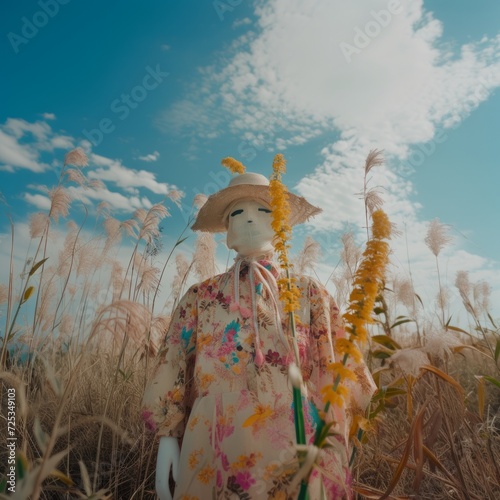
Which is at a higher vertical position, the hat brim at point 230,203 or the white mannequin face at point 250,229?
the hat brim at point 230,203

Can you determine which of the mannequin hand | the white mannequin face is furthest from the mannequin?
the mannequin hand

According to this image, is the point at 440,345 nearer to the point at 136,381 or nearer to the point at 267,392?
the point at 267,392

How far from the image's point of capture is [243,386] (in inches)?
70.1

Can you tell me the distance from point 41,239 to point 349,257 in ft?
8.05

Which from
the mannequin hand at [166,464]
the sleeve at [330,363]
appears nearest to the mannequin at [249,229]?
the sleeve at [330,363]

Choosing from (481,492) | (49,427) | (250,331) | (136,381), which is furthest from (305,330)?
(49,427)

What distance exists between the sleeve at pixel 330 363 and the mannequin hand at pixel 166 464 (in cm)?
69

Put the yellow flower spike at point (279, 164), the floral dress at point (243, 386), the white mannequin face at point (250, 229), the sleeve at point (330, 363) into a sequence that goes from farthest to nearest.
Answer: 1. the white mannequin face at point (250, 229)
2. the sleeve at point (330, 363)
3. the floral dress at point (243, 386)
4. the yellow flower spike at point (279, 164)

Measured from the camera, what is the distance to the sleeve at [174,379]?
6.15 feet

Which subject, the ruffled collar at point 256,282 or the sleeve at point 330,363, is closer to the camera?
the sleeve at point 330,363

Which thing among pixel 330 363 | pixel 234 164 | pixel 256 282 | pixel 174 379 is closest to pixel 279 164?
pixel 234 164

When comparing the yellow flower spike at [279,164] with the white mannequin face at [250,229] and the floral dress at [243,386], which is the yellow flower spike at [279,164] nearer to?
the floral dress at [243,386]

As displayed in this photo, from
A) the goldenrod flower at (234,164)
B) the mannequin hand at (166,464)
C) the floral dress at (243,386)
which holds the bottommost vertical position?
the mannequin hand at (166,464)

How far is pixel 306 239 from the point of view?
3.99 meters
